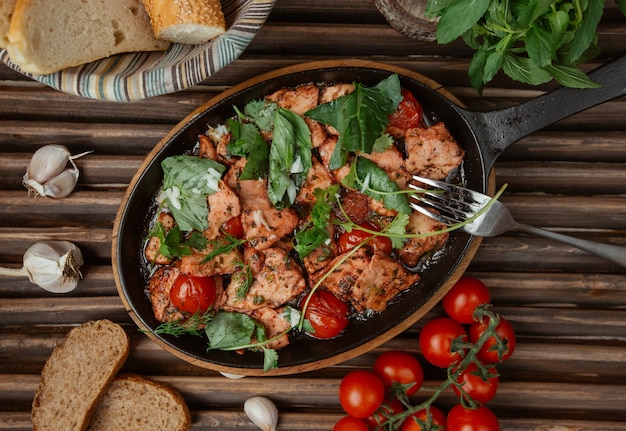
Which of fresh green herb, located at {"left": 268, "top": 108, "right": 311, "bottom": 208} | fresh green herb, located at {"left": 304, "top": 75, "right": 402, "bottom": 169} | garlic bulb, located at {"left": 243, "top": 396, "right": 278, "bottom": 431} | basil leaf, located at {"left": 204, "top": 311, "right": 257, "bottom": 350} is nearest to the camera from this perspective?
fresh green herb, located at {"left": 304, "top": 75, "right": 402, "bottom": 169}

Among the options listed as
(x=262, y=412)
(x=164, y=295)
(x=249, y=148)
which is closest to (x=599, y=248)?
(x=249, y=148)

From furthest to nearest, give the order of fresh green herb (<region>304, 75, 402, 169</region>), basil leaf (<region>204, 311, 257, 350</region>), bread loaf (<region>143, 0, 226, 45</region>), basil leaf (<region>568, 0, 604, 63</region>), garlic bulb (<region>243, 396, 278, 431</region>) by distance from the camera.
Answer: garlic bulb (<region>243, 396, 278, 431</region>) → basil leaf (<region>204, 311, 257, 350</region>) → fresh green herb (<region>304, 75, 402, 169</region>) → bread loaf (<region>143, 0, 226, 45</region>) → basil leaf (<region>568, 0, 604, 63</region>)

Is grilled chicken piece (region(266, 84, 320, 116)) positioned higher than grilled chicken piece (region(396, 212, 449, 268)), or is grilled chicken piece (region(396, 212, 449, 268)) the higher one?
grilled chicken piece (region(266, 84, 320, 116))

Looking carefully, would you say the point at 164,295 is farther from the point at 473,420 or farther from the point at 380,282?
the point at 473,420

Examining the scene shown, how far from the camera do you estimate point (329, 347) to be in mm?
2418

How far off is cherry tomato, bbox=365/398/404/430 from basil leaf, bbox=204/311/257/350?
68cm

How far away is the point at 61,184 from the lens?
8.29ft

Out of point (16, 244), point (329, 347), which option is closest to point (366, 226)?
point (329, 347)

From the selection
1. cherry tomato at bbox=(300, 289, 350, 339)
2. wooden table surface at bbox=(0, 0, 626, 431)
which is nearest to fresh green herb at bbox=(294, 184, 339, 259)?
cherry tomato at bbox=(300, 289, 350, 339)

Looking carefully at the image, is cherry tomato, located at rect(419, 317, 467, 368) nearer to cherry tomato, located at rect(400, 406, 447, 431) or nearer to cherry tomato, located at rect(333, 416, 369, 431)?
cherry tomato, located at rect(400, 406, 447, 431)

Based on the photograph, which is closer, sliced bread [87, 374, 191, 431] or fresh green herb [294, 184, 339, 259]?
fresh green herb [294, 184, 339, 259]

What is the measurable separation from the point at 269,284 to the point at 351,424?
744mm

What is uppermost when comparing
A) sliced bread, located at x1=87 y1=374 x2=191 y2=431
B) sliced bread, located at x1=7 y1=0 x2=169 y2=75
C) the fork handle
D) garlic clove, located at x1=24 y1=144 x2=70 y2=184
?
sliced bread, located at x1=7 y1=0 x2=169 y2=75

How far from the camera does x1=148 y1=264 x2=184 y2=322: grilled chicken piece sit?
92.4 inches
